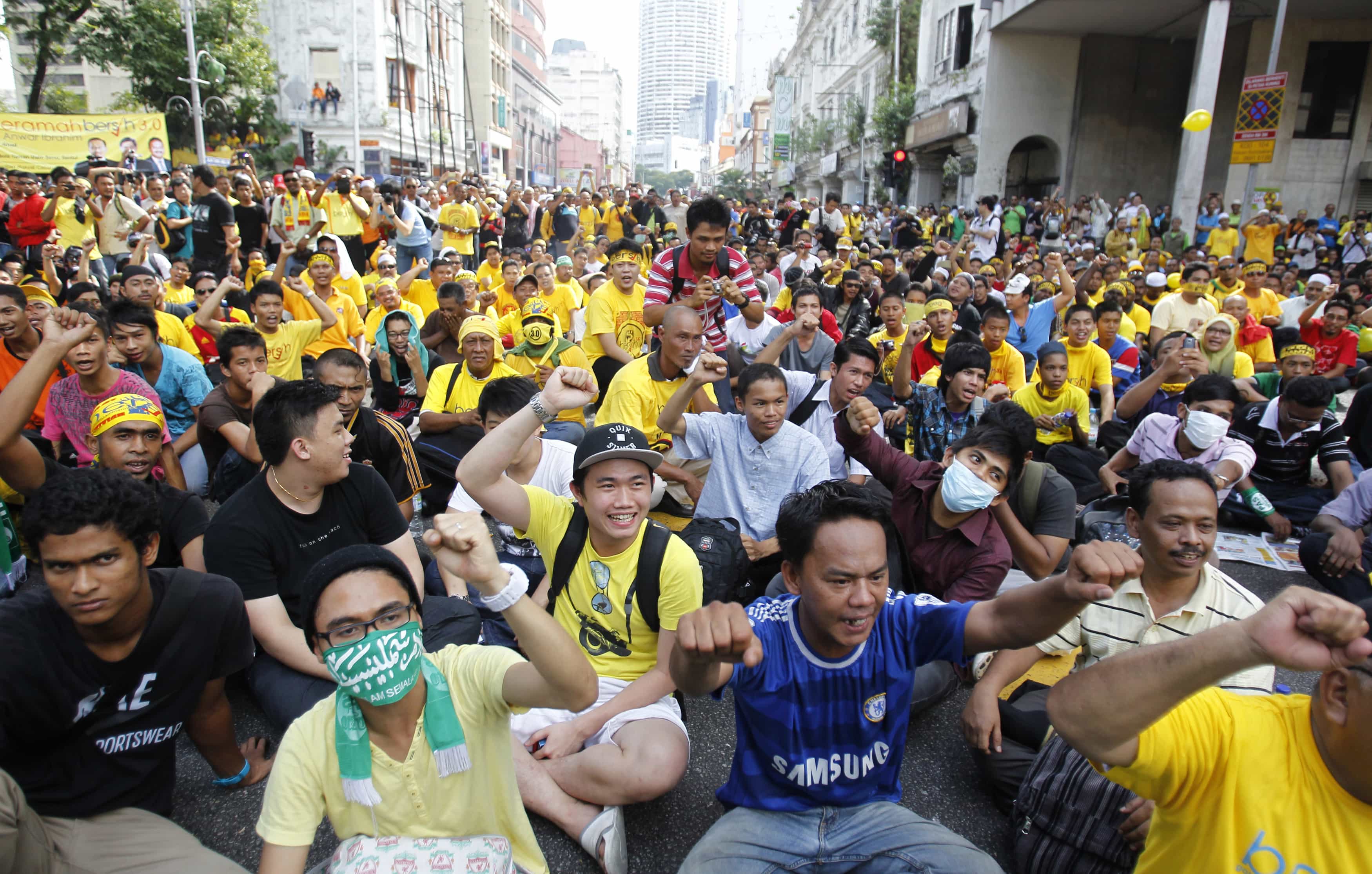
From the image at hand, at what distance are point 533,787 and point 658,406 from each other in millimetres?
2589

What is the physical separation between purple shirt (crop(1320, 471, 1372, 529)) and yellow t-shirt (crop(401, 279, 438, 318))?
804 centimetres

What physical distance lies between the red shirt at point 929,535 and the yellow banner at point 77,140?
1635 cm

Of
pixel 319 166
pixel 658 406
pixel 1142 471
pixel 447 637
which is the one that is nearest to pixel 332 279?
pixel 658 406

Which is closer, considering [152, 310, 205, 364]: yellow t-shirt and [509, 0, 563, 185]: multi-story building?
[152, 310, 205, 364]: yellow t-shirt

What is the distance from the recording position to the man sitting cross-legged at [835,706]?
2016 millimetres

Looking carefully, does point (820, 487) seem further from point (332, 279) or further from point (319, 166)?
point (319, 166)

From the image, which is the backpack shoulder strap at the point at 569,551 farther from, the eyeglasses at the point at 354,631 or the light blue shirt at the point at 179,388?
the light blue shirt at the point at 179,388

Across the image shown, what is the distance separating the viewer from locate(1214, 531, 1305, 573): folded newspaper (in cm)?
480

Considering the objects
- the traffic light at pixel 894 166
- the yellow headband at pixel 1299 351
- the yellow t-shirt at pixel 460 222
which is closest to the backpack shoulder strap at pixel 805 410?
the yellow headband at pixel 1299 351

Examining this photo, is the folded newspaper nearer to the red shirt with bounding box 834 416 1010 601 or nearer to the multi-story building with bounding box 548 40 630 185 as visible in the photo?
the red shirt with bounding box 834 416 1010 601

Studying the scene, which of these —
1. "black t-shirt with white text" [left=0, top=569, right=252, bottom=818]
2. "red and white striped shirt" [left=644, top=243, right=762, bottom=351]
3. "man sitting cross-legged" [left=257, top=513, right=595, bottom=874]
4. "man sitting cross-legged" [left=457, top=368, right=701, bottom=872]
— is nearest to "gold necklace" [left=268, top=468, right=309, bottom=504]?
"black t-shirt with white text" [left=0, top=569, right=252, bottom=818]

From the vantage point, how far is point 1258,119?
40.8 feet

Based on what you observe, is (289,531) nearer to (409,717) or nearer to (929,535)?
(409,717)

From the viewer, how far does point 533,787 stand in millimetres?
2607
